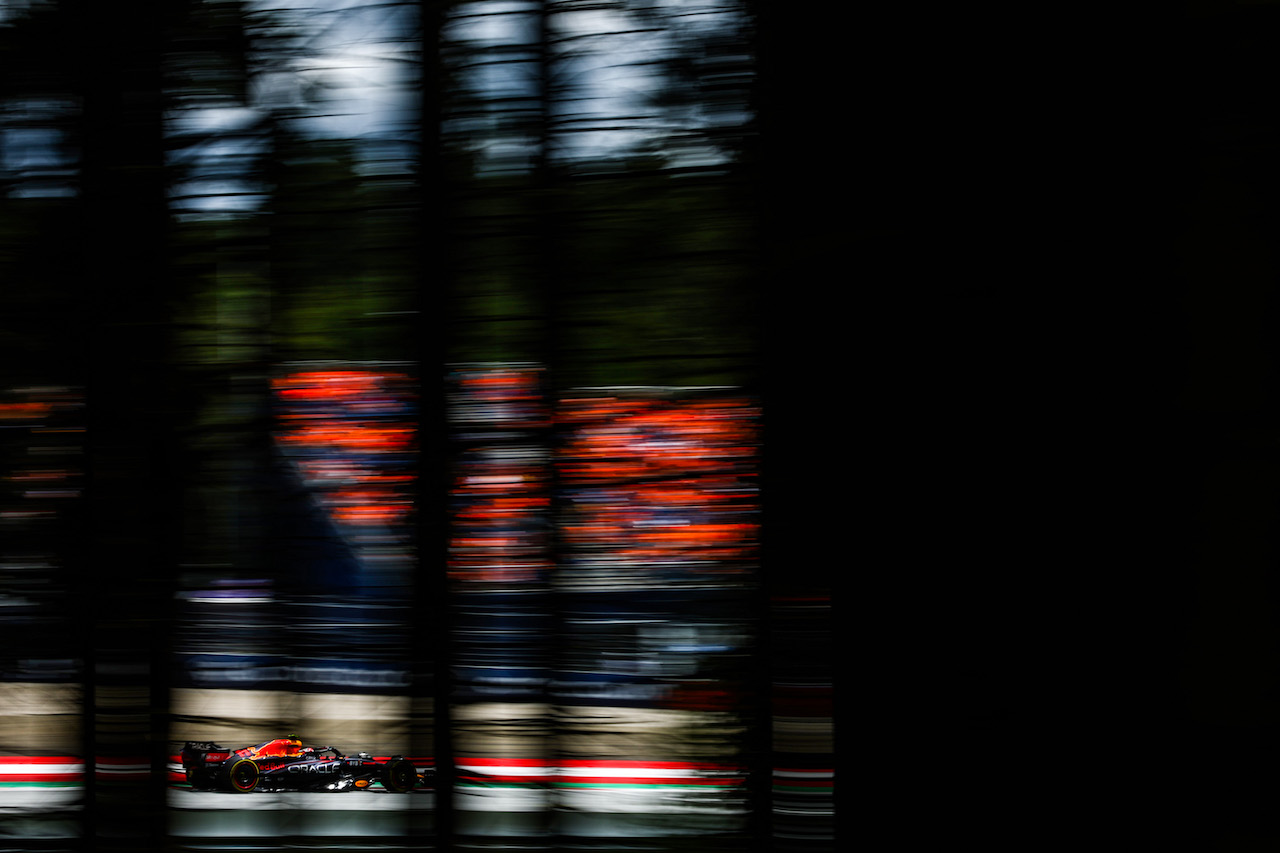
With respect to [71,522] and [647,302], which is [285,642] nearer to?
[71,522]

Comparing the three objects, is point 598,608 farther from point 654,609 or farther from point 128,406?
point 128,406

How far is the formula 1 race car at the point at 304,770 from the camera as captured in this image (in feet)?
4.93

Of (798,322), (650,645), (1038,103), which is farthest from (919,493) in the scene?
(1038,103)

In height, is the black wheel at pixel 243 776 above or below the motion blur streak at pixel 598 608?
below

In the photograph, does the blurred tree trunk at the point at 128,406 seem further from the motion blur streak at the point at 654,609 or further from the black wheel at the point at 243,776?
the motion blur streak at the point at 654,609

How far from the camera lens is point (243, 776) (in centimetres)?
152

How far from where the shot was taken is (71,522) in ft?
5.06

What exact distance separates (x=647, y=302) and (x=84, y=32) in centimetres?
123

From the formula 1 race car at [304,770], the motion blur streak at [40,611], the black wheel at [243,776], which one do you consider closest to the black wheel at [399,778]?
the formula 1 race car at [304,770]

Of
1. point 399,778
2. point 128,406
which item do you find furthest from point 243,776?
point 128,406

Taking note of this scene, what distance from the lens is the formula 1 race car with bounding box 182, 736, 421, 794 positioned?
1504 mm

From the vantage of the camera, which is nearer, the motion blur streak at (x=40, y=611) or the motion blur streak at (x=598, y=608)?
the motion blur streak at (x=598, y=608)

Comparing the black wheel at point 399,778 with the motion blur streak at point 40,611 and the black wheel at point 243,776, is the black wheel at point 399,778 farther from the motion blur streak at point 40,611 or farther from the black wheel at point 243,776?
the motion blur streak at point 40,611

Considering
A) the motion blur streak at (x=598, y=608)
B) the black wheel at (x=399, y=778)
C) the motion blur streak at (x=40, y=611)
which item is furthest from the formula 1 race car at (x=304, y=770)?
the motion blur streak at (x=40, y=611)
